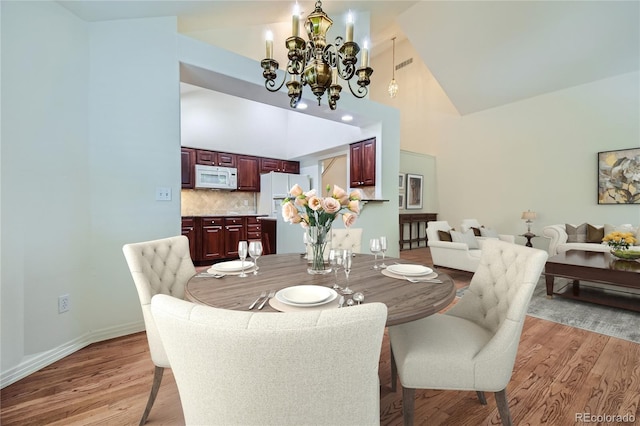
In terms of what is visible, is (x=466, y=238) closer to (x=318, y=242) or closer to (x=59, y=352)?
(x=318, y=242)

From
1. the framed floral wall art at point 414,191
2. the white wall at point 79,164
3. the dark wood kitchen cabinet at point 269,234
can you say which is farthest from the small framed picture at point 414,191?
the white wall at point 79,164

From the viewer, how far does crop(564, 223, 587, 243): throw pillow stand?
4512 millimetres

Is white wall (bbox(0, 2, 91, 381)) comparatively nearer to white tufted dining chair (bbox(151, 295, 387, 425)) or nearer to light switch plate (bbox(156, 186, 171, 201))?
light switch plate (bbox(156, 186, 171, 201))

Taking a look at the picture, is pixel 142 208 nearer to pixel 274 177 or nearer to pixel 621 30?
pixel 274 177

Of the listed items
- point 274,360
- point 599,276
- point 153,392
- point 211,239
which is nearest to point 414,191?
point 599,276

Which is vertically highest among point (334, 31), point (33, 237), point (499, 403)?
point (334, 31)

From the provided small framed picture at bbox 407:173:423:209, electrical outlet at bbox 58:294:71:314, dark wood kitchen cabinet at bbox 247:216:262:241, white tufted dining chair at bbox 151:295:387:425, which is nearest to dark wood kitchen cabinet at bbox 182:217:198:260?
dark wood kitchen cabinet at bbox 247:216:262:241

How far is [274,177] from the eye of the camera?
223 inches

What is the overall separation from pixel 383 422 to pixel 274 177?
4815 mm

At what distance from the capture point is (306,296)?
1082 mm

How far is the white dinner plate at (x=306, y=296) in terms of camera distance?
0.98 meters

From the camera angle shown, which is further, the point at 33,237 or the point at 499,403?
the point at 33,237

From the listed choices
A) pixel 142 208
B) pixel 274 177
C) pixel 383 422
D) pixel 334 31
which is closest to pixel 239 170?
pixel 274 177

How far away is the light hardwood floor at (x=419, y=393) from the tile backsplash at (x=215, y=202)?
3.74m
